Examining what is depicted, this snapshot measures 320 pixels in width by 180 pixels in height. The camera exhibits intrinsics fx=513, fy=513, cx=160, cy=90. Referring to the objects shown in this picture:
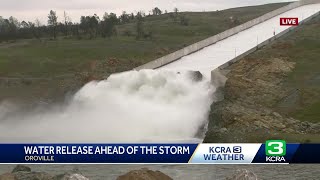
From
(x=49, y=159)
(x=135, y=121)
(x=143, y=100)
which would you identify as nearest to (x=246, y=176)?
(x=49, y=159)

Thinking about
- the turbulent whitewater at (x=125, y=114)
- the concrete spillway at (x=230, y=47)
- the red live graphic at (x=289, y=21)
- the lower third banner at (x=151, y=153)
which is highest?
the red live graphic at (x=289, y=21)

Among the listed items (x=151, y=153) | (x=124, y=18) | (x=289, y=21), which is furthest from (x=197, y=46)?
(x=124, y=18)

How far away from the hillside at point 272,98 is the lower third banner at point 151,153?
927 cm

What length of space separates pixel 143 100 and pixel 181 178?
2221 cm

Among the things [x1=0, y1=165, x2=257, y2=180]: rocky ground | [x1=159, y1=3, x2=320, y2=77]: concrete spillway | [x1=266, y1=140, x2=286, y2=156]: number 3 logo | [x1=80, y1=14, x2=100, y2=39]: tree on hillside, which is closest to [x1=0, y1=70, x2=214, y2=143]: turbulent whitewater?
[x1=159, y1=3, x2=320, y2=77]: concrete spillway

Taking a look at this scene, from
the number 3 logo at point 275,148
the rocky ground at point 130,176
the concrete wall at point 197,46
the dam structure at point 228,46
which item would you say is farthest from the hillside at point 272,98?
the rocky ground at point 130,176

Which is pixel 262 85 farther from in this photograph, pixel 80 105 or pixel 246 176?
pixel 246 176

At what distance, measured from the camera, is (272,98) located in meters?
48.3

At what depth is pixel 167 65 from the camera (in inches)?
2446

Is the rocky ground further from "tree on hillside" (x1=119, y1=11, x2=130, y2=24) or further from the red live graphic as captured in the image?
"tree on hillside" (x1=119, y1=11, x2=130, y2=24)

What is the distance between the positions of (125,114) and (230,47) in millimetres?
27637

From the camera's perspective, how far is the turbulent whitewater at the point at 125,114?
143 feet

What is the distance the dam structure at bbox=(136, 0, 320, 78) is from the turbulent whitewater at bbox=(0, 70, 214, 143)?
468 cm

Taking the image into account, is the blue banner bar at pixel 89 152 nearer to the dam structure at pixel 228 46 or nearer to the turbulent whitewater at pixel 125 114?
the turbulent whitewater at pixel 125 114
